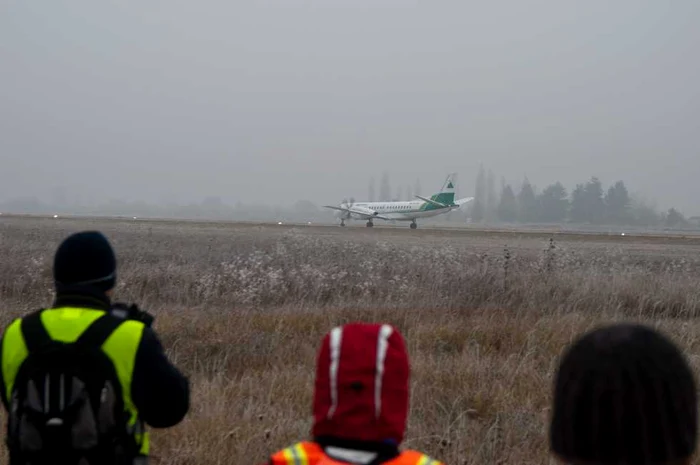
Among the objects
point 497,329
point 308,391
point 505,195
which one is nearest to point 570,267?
point 497,329

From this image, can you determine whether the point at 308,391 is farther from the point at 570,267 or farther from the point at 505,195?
the point at 505,195

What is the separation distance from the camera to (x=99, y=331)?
266 cm

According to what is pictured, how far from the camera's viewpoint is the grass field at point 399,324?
4984 mm

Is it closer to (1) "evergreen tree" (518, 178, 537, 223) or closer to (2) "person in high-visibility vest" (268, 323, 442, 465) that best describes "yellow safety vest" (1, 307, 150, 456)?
(2) "person in high-visibility vest" (268, 323, 442, 465)

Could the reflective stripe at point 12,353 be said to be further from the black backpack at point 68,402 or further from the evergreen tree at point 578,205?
the evergreen tree at point 578,205

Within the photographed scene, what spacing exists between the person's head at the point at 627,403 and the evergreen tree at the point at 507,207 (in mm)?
138116

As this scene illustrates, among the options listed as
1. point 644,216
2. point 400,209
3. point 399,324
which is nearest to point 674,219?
point 644,216

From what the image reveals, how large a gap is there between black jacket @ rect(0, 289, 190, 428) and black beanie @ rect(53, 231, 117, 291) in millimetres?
59

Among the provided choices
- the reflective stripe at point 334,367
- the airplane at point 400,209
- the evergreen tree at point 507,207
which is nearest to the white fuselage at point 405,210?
the airplane at point 400,209

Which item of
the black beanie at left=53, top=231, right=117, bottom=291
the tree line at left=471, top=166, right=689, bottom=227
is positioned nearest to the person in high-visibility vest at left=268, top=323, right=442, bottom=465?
the black beanie at left=53, top=231, right=117, bottom=291

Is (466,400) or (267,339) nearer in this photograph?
(466,400)

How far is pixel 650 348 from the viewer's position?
1435mm

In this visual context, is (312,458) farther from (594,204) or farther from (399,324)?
(594,204)

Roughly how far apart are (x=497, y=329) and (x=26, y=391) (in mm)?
6619
